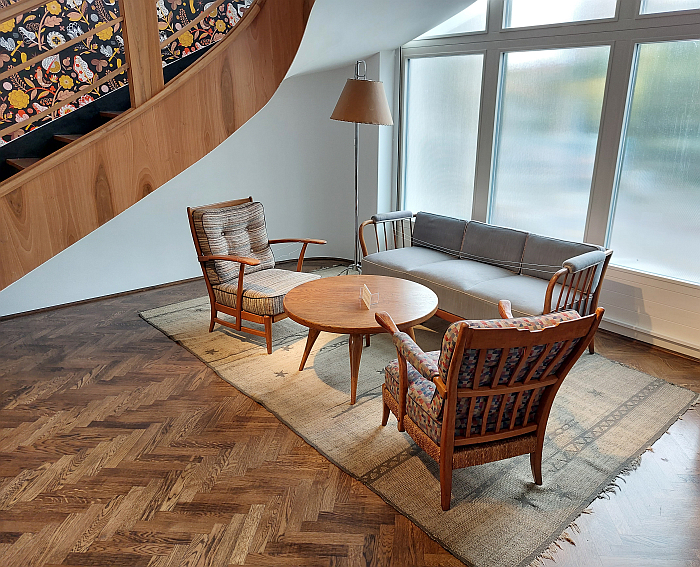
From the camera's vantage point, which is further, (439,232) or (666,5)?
(439,232)

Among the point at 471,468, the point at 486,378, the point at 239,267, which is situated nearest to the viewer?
the point at 486,378

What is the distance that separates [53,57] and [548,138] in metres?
3.96

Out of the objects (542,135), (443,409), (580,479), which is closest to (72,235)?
(443,409)

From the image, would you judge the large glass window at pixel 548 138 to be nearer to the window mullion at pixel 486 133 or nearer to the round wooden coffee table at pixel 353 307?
the window mullion at pixel 486 133

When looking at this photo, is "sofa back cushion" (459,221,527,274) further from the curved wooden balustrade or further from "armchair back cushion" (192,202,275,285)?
the curved wooden balustrade

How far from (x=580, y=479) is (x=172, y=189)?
4.11m

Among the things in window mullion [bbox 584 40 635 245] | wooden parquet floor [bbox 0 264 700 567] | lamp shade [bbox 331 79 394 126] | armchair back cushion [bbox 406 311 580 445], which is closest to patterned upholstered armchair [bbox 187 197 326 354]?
wooden parquet floor [bbox 0 264 700 567]

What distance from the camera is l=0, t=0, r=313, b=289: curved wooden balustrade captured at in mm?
2842

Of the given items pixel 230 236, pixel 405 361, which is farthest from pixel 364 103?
pixel 405 361

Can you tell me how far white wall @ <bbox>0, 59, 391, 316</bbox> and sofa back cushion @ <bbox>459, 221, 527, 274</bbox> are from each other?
1467mm

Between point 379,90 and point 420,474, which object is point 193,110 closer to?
point 379,90

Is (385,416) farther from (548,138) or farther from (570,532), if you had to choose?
(548,138)

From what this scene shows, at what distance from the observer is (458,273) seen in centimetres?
401

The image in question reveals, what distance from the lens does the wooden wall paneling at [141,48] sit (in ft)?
9.67
